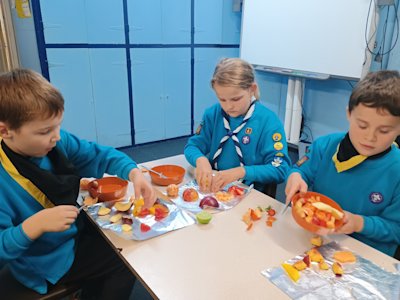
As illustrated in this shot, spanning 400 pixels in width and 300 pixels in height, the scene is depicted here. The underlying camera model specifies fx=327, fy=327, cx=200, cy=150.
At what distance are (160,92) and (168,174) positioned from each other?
8.67 ft

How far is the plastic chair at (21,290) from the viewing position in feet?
3.30

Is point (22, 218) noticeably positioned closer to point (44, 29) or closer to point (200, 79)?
point (44, 29)

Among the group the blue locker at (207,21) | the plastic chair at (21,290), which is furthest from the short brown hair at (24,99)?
the blue locker at (207,21)

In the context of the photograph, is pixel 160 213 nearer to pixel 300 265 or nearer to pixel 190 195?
pixel 190 195

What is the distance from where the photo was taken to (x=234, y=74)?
4.72 feet

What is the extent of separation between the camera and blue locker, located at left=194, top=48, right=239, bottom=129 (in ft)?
13.5

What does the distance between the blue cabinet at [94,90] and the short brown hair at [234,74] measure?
2229 mm

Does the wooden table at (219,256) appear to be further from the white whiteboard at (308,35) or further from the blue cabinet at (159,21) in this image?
the blue cabinet at (159,21)

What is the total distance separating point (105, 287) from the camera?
3.99 ft

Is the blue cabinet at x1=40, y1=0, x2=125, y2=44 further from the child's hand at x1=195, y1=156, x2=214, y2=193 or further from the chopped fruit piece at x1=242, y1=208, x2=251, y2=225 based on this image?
the chopped fruit piece at x1=242, y1=208, x2=251, y2=225

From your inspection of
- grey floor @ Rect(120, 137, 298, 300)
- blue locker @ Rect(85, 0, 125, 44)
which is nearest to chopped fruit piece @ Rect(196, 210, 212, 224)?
grey floor @ Rect(120, 137, 298, 300)

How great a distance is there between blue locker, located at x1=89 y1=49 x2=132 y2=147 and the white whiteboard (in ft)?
4.94

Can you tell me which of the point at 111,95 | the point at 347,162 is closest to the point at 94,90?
the point at 111,95

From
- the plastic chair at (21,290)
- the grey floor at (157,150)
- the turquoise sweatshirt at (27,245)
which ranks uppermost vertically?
the turquoise sweatshirt at (27,245)
